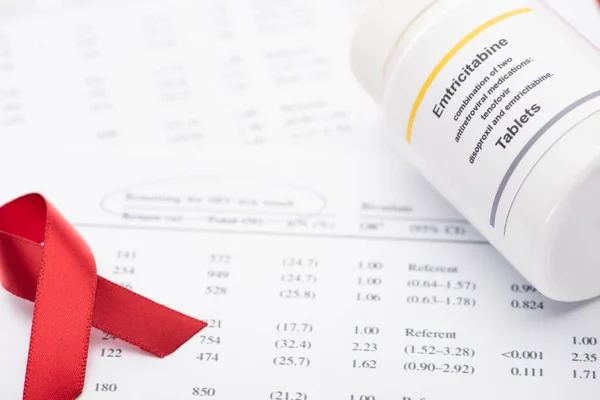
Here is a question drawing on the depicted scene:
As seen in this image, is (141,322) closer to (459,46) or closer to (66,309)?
(66,309)

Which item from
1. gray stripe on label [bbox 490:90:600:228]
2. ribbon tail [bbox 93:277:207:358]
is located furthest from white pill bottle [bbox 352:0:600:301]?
ribbon tail [bbox 93:277:207:358]

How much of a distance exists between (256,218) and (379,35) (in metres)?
0.15

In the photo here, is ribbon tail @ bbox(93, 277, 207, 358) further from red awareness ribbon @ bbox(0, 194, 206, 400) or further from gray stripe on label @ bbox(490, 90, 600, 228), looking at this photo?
gray stripe on label @ bbox(490, 90, 600, 228)

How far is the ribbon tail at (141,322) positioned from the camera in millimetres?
494

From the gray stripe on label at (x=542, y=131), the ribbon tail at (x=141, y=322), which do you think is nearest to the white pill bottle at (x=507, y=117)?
the gray stripe on label at (x=542, y=131)

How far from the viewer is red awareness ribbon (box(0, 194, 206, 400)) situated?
1.57ft

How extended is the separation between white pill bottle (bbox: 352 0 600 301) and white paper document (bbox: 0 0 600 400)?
54 mm

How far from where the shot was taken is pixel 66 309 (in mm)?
491

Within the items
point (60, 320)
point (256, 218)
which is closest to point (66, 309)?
point (60, 320)

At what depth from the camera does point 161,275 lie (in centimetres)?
52

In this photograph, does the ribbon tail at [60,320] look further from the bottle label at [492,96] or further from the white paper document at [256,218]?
the bottle label at [492,96]

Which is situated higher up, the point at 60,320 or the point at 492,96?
the point at 492,96

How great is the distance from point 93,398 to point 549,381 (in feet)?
0.89

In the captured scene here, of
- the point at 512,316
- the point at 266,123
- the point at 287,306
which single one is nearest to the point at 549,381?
the point at 512,316
